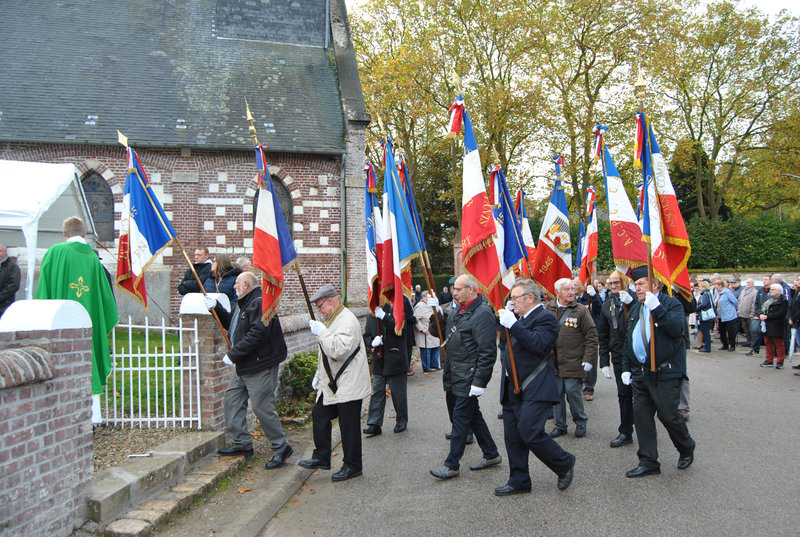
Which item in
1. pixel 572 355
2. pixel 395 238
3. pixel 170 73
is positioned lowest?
pixel 572 355

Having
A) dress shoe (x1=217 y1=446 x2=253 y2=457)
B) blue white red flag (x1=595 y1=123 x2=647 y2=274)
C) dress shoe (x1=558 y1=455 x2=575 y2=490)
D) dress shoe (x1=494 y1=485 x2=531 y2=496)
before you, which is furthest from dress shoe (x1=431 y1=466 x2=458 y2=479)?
blue white red flag (x1=595 y1=123 x2=647 y2=274)

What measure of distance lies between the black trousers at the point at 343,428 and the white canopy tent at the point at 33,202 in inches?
175

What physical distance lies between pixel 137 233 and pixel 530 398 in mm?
4677

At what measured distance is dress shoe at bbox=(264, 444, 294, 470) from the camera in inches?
236

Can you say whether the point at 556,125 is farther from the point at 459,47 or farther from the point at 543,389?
the point at 543,389

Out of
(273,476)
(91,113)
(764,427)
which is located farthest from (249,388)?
(91,113)

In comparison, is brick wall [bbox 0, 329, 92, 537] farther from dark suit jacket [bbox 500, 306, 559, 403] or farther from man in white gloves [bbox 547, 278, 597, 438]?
man in white gloves [bbox 547, 278, 597, 438]

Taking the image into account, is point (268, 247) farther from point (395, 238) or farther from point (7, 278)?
point (7, 278)

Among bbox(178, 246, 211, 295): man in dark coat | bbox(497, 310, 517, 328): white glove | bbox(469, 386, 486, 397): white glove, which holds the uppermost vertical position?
bbox(178, 246, 211, 295): man in dark coat

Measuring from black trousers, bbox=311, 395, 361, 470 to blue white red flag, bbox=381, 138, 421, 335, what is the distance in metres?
1.49

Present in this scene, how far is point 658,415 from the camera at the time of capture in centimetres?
543

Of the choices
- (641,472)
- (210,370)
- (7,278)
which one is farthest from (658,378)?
(7,278)

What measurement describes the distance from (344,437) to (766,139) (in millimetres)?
30966

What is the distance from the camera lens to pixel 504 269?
7.33m
